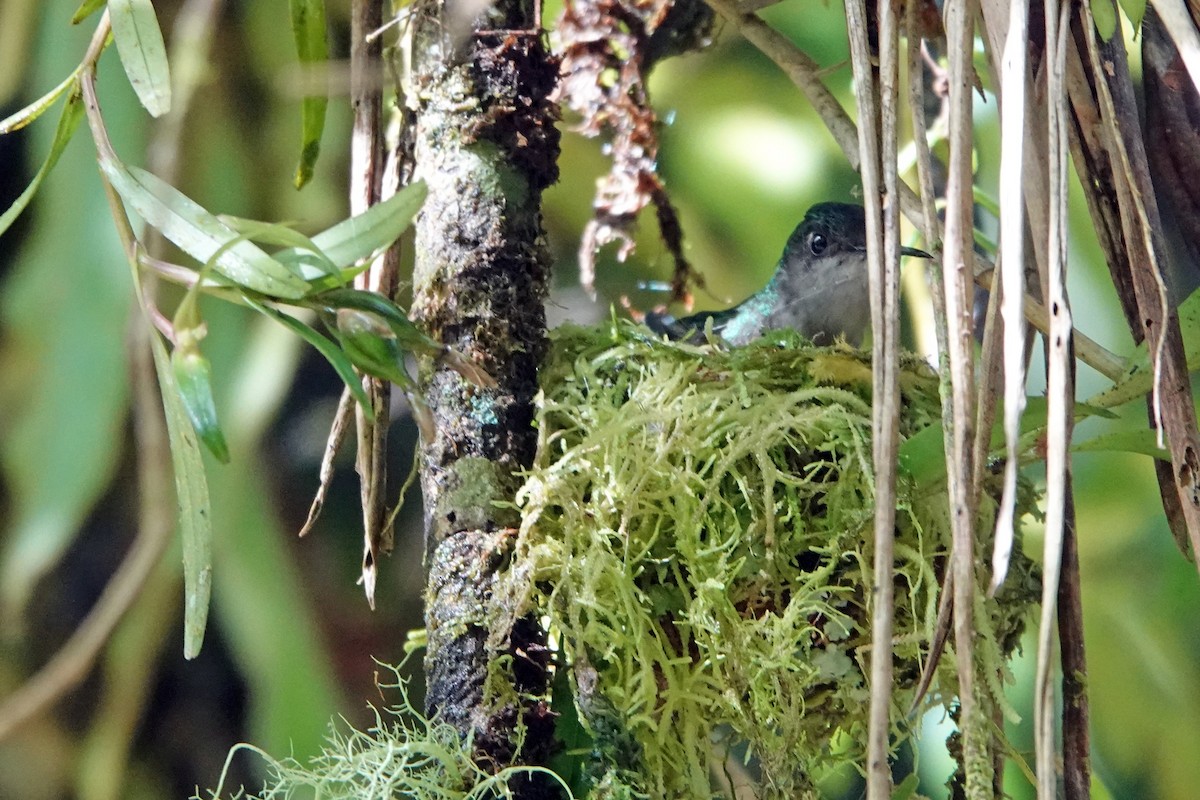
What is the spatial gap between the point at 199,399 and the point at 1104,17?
784 mm

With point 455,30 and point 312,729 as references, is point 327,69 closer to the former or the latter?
point 455,30

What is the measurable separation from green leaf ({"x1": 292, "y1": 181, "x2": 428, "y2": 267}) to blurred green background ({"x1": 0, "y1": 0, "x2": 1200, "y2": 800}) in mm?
904

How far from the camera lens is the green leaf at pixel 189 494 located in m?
0.81

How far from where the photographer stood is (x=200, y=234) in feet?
2.73

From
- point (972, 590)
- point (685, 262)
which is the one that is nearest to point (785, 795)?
point (972, 590)

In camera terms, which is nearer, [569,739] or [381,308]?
[381,308]

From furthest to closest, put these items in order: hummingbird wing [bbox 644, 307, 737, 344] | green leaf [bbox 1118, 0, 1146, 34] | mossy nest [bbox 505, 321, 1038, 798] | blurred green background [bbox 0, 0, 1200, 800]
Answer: blurred green background [bbox 0, 0, 1200, 800] → hummingbird wing [bbox 644, 307, 737, 344] → mossy nest [bbox 505, 321, 1038, 798] → green leaf [bbox 1118, 0, 1146, 34]

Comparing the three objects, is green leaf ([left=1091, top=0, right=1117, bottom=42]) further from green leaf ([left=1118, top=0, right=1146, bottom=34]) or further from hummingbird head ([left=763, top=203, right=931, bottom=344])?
hummingbird head ([left=763, top=203, right=931, bottom=344])

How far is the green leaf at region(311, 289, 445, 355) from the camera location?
0.80 meters

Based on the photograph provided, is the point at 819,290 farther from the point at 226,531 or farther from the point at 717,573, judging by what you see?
the point at 226,531

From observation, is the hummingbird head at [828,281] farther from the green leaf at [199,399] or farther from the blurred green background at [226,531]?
the green leaf at [199,399]

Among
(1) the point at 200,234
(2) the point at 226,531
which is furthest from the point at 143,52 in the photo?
(2) the point at 226,531

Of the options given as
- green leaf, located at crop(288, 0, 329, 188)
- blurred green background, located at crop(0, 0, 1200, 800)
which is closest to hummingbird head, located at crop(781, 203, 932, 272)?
blurred green background, located at crop(0, 0, 1200, 800)

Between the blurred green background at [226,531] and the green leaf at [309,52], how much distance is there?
66 centimetres
